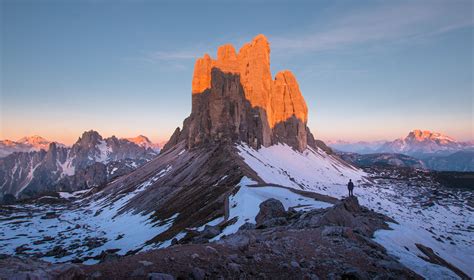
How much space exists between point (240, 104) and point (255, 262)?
467ft

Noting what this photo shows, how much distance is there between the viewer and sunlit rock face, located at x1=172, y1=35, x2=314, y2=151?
483 ft

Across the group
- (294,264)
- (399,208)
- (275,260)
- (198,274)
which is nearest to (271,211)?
(275,260)

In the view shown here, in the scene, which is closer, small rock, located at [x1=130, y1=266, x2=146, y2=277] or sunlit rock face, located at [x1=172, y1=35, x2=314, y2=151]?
small rock, located at [x1=130, y1=266, x2=146, y2=277]

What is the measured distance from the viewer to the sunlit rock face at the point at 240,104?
483 feet

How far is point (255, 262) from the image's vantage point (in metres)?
14.4

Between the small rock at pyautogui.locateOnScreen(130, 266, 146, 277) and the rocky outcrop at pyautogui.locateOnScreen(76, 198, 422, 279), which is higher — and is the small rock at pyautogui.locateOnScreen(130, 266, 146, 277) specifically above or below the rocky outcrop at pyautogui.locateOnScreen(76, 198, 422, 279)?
above

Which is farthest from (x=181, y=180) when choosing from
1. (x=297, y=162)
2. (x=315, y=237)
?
(x=315, y=237)

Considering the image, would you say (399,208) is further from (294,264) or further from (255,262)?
(255,262)

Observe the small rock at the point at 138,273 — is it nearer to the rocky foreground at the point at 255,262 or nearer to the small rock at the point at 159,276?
the rocky foreground at the point at 255,262

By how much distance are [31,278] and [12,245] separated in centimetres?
8941

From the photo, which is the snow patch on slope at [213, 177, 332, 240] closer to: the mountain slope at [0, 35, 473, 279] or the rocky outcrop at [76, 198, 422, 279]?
the mountain slope at [0, 35, 473, 279]

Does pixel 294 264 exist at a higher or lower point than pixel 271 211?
higher

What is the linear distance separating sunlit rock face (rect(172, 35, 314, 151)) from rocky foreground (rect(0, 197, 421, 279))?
122m

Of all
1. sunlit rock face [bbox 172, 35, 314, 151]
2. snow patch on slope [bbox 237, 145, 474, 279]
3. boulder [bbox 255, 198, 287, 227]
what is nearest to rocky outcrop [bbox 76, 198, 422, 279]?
snow patch on slope [bbox 237, 145, 474, 279]
